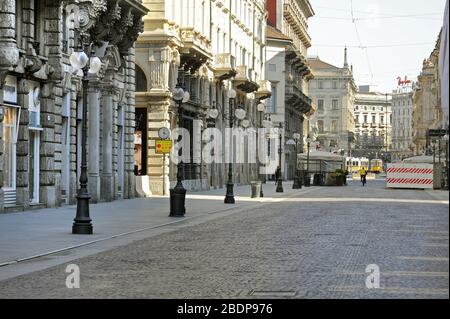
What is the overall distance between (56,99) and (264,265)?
19330 millimetres

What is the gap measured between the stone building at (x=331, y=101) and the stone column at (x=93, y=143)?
A: 127613 mm

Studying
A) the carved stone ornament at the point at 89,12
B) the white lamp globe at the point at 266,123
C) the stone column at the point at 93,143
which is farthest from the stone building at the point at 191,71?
the carved stone ornament at the point at 89,12

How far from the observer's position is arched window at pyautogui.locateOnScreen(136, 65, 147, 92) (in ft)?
154

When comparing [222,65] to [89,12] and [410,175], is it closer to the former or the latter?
[410,175]

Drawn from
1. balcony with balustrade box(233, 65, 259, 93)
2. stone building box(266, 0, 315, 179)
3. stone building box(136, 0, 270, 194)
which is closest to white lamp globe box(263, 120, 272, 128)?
stone building box(136, 0, 270, 194)

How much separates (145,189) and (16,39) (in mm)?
17115

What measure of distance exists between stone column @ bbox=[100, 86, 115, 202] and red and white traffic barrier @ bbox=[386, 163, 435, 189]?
1322 inches

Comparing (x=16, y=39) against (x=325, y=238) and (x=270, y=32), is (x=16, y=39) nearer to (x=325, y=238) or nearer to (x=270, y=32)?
(x=325, y=238)

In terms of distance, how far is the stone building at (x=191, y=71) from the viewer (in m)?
46.3

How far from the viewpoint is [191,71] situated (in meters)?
53.5

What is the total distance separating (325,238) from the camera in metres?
18.9

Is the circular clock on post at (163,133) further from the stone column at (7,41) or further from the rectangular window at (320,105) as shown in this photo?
the rectangular window at (320,105)

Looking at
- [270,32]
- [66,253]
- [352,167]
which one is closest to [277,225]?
[66,253]

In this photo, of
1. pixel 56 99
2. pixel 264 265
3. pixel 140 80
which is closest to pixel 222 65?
pixel 140 80
